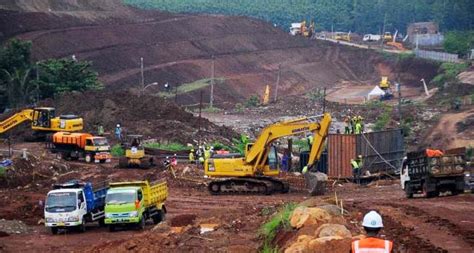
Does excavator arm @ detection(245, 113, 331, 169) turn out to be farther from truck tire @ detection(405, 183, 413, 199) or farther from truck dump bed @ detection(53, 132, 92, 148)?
truck dump bed @ detection(53, 132, 92, 148)

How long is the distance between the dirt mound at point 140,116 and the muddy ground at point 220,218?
13686mm

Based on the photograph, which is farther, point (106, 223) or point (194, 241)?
point (106, 223)

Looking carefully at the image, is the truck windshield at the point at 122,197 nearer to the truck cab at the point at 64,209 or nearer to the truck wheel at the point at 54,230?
the truck cab at the point at 64,209

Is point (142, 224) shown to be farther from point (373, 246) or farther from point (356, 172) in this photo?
point (373, 246)

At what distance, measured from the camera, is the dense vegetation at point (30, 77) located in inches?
2960

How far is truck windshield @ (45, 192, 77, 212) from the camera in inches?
1254

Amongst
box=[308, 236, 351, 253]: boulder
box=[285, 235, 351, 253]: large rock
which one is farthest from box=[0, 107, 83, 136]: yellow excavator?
box=[308, 236, 351, 253]: boulder

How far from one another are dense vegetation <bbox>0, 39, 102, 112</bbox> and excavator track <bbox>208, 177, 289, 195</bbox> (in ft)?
119

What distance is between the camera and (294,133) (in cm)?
3916

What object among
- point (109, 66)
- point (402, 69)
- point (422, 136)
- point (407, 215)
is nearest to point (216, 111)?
point (109, 66)

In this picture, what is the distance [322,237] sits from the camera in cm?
1991

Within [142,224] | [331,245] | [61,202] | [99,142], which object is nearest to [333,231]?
[331,245]

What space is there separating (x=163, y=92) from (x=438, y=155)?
61.9 meters

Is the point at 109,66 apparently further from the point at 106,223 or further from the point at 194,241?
the point at 194,241
